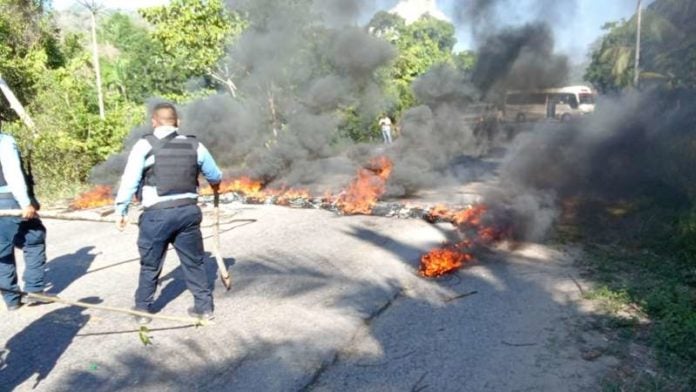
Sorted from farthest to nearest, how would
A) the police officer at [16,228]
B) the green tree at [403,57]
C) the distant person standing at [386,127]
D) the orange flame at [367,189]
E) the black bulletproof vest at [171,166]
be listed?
the distant person standing at [386,127] → the green tree at [403,57] → the orange flame at [367,189] → the police officer at [16,228] → the black bulletproof vest at [171,166]

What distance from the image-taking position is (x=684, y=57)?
43.5ft

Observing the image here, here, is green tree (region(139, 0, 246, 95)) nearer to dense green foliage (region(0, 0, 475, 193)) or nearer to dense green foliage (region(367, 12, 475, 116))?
dense green foliage (region(0, 0, 475, 193))

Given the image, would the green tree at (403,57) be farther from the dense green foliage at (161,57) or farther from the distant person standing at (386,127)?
the distant person standing at (386,127)

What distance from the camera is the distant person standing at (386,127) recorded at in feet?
56.9

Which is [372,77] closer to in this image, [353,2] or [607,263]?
[353,2]

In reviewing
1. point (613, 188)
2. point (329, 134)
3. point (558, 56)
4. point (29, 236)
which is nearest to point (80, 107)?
point (329, 134)

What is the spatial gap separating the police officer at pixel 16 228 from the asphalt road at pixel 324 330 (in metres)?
0.27

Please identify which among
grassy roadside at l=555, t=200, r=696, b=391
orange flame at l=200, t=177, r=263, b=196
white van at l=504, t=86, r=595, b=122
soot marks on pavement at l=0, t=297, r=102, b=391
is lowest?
grassy roadside at l=555, t=200, r=696, b=391

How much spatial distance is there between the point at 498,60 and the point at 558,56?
1.20m

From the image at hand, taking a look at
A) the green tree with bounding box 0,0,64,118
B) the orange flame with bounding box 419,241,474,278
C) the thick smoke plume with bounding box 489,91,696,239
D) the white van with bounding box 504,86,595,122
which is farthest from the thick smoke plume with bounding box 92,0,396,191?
the orange flame with bounding box 419,241,474,278

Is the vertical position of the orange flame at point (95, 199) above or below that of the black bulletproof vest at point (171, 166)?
below

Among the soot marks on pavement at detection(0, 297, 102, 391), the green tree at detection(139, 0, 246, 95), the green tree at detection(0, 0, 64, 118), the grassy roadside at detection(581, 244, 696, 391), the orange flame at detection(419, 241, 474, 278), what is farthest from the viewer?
the green tree at detection(0, 0, 64, 118)

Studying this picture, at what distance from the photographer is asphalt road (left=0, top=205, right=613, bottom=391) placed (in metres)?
3.59

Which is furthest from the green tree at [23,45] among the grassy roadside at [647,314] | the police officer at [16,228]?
the grassy roadside at [647,314]
